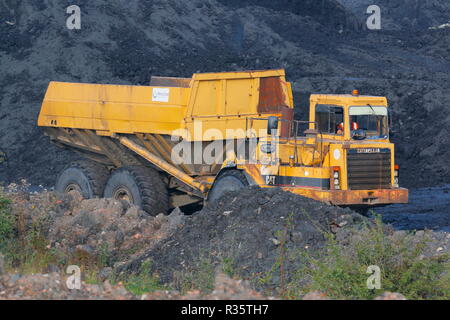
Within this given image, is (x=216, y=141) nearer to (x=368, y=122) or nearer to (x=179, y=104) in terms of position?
(x=179, y=104)

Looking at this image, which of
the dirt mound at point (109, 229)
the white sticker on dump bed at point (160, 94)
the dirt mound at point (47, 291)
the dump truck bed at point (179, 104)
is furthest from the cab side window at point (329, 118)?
the dirt mound at point (47, 291)

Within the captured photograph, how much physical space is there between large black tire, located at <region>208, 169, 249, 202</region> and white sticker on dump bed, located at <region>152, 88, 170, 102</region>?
159cm

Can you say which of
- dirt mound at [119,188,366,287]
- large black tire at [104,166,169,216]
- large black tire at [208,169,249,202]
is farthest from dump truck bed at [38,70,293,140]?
dirt mound at [119,188,366,287]

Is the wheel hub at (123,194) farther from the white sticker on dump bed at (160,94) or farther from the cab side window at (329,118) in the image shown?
the cab side window at (329,118)

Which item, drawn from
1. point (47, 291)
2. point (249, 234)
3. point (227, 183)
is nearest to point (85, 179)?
point (227, 183)

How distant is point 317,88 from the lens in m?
27.5

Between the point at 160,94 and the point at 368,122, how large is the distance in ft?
11.0

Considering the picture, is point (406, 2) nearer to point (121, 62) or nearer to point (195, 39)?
point (195, 39)

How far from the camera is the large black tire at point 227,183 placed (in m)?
13.1

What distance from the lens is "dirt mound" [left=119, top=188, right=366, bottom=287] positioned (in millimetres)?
10156

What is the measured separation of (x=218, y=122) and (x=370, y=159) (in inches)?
107

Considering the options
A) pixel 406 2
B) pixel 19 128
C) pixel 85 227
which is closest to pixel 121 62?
pixel 19 128

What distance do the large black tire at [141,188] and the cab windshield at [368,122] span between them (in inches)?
136

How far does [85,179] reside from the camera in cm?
1570
